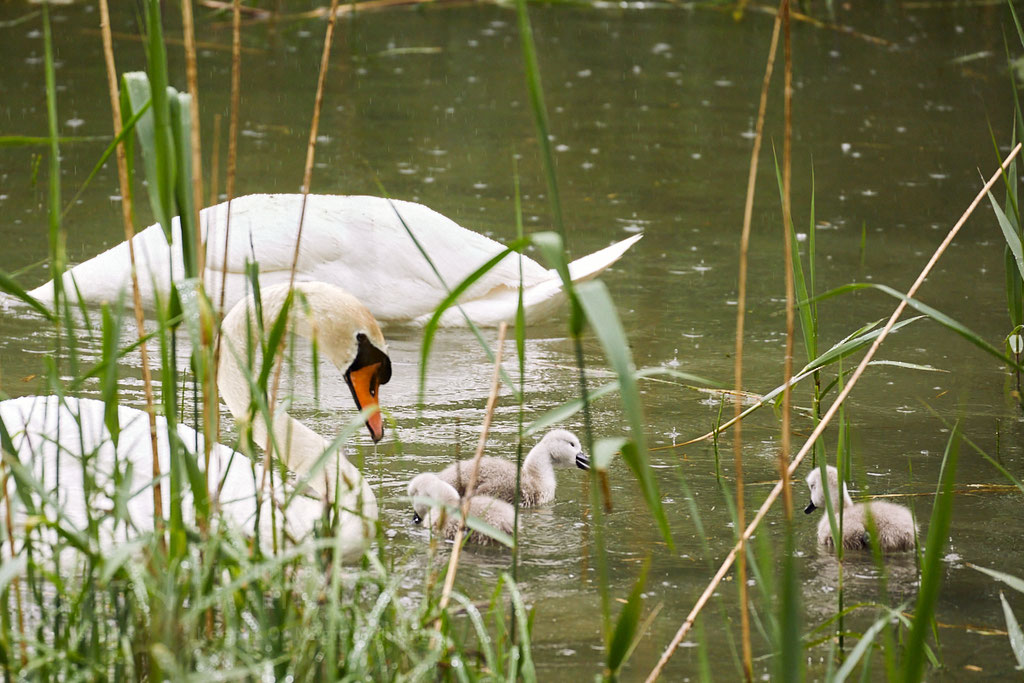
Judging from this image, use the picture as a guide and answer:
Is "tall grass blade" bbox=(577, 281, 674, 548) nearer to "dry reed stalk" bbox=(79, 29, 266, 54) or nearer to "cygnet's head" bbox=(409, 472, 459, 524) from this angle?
"cygnet's head" bbox=(409, 472, 459, 524)

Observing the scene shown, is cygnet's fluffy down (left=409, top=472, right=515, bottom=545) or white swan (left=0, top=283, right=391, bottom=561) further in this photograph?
cygnet's fluffy down (left=409, top=472, right=515, bottom=545)

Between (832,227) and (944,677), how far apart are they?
4.54 metres

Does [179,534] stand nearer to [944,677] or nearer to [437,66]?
[944,677]

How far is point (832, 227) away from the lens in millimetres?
7453

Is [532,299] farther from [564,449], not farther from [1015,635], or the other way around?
[1015,635]

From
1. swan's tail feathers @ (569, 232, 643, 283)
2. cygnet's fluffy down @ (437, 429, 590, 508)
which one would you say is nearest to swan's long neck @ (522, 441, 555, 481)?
cygnet's fluffy down @ (437, 429, 590, 508)

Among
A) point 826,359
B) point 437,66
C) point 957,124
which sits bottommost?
point 826,359

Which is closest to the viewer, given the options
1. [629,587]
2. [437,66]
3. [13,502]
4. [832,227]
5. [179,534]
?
[179,534]

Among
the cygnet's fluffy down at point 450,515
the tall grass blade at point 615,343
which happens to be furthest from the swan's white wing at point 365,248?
the tall grass blade at point 615,343

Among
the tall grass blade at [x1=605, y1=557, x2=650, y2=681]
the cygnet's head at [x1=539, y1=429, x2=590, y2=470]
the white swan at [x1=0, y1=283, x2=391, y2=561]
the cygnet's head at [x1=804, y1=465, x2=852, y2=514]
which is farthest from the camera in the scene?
the cygnet's head at [x1=539, y1=429, x2=590, y2=470]

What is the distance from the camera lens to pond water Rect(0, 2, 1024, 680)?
12.5 ft

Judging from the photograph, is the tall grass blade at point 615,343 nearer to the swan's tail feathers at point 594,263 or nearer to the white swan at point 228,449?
the white swan at point 228,449

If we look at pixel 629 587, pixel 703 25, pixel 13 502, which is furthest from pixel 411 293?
pixel 703 25

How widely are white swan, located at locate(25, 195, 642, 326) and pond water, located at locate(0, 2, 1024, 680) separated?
219 mm
